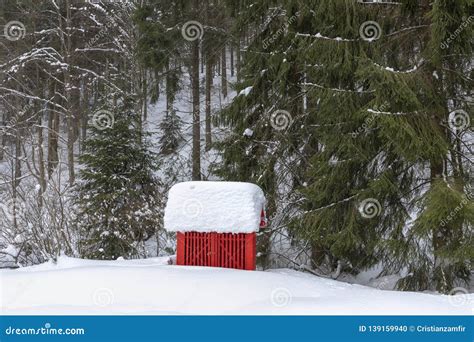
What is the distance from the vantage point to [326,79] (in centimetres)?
866

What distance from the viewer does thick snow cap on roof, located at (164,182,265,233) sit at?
6.07 meters

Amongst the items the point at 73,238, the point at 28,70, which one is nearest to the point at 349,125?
the point at 73,238

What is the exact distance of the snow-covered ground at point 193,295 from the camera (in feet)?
15.3

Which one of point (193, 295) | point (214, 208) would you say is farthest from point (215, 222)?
point (193, 295)

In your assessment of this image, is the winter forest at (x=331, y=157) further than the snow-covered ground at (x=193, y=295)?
Yes

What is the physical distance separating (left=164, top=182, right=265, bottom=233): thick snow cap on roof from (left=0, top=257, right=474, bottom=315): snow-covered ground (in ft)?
1.90

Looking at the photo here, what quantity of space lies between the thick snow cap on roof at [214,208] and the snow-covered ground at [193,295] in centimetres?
58

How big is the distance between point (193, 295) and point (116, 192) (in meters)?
6.95

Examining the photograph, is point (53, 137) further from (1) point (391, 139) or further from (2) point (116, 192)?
(1) point (391, 139)

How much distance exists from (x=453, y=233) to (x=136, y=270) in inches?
176

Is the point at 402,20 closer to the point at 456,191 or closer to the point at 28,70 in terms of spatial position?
the point at 456,191

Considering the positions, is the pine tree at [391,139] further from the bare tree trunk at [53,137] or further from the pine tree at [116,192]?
the bare tree trunk at [53,137]

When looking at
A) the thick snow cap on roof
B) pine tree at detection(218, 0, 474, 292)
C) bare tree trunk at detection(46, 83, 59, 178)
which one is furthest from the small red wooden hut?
bare tree trunk at detection(46, 83, 59, 178)

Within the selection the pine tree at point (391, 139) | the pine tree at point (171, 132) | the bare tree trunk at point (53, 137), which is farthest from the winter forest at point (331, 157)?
the pine tree at point (171, 132)
